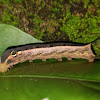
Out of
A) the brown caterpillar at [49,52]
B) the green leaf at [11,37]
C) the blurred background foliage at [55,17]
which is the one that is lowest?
the brown caterpillar at [49,52]

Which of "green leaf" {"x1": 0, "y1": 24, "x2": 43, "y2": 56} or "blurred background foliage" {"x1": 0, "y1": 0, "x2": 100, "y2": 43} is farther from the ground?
A: "blurred background foliage" {"x1": 0, "y1": 0, "x2": 100, "y2": 43}

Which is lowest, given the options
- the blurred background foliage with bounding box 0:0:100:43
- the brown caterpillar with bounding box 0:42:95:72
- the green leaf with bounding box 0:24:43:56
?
the brown caterpillar with bounding box 0:42:95:72

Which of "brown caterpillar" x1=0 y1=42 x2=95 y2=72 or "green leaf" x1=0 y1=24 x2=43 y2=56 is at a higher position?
"green leaf" x1=0 y1=24 x2=43 y2=56

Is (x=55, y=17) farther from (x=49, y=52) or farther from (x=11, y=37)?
(x=11, y=37)

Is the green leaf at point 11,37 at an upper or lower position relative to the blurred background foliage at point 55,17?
lower

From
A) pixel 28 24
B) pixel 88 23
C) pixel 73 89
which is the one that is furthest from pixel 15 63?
pixel 88 23

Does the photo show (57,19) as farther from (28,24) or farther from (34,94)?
(34,94)
